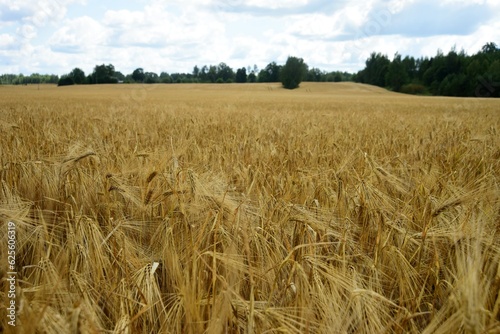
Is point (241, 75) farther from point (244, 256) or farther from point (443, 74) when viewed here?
point (244, 256)

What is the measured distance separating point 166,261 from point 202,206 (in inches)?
13.1

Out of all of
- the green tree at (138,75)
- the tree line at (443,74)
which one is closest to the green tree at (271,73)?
the tree line at (443,74)

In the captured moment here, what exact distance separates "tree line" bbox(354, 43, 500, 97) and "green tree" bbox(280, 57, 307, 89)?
17.3 metres

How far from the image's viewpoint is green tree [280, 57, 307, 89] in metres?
65.0

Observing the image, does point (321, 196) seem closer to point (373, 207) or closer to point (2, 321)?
point (373, 207)


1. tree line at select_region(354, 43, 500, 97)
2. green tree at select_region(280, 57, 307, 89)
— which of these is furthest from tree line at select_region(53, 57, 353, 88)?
tree line at select_region(354, 43, 500, 97)

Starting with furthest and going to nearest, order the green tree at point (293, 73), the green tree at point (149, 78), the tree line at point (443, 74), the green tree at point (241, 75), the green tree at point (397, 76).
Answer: the green tree at point (241, 75) → the green tree at point (149, 78) → the green tree at point (397, 76) → the green tree at point (293, 73) → the tree line at point (443, 74)

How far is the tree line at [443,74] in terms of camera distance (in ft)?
175

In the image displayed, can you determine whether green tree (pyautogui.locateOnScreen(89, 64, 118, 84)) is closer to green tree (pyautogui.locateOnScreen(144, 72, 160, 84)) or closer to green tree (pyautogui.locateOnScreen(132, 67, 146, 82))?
green tree (pyautogui.locateOnScreen(132, 67, 146, 82))

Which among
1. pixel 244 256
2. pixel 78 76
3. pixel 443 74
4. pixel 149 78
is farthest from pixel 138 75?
pixel 244 256

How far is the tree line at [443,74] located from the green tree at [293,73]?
1725 centimetres

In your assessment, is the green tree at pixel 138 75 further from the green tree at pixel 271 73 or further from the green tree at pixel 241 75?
the green tree at pixel 271 73

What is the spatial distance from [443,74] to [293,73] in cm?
2670

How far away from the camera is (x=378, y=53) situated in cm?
8062
